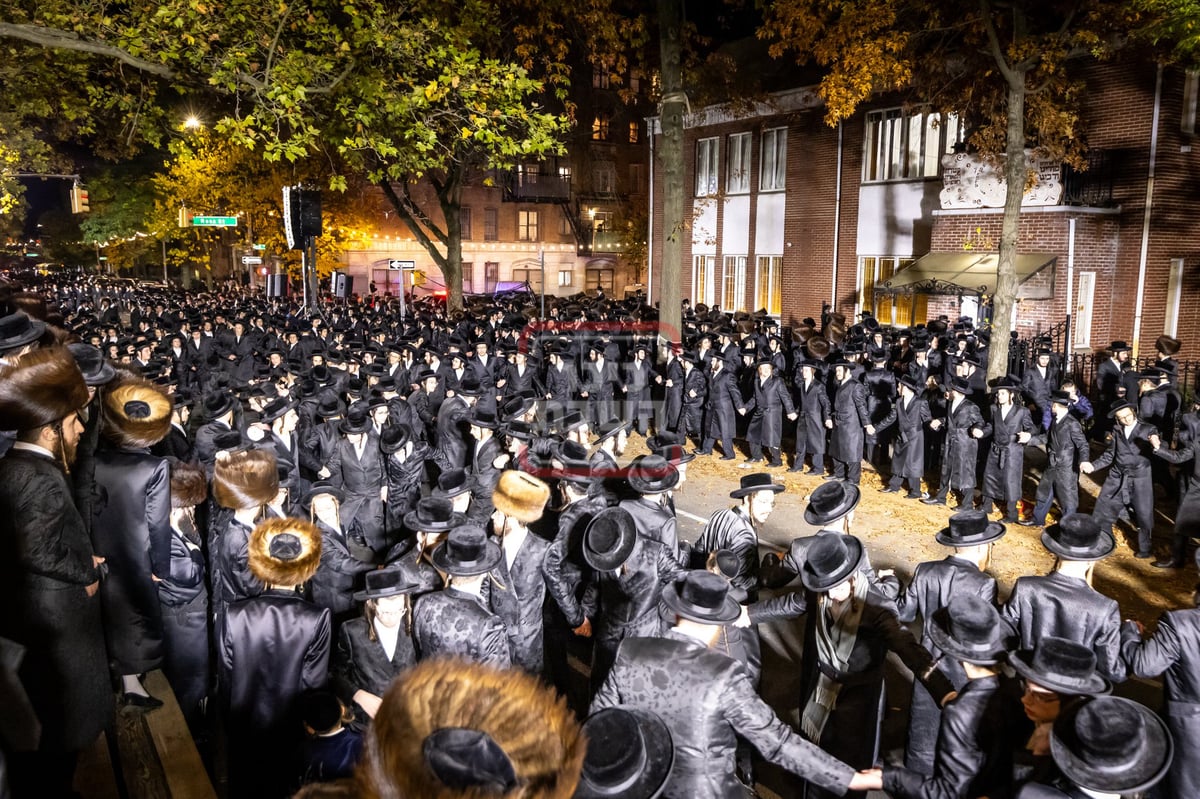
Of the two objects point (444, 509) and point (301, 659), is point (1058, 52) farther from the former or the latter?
point (301, 659)

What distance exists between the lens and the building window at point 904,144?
873 inches

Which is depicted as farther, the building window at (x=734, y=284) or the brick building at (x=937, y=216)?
the building window at (x=734, y=284)

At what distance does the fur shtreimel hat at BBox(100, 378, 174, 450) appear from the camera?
216 inches

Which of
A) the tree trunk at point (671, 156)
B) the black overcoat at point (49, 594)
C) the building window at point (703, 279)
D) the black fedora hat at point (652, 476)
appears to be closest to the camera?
the black overcoat at point (49, 594)

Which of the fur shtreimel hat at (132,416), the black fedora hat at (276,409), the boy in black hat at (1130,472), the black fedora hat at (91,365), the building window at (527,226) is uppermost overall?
the building window at (527,226)

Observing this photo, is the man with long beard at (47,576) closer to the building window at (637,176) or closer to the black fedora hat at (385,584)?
the black fedora hat at (385,584)

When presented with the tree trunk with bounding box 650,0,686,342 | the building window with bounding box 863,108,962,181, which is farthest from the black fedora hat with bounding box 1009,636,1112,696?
the building window with bounding box 863,108,962,181

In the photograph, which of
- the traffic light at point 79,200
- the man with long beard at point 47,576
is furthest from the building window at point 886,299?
the traffic light at point 79,200

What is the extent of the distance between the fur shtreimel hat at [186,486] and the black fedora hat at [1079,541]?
557 centimetres

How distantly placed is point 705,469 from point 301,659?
34.5 feet

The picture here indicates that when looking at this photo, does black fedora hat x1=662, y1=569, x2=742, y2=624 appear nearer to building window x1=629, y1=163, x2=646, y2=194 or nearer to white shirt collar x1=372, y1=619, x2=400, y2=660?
white shirt collar x1=372, y1=619, x2=400, y2=660

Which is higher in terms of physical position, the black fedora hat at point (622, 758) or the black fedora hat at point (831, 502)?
the black fedora hat at point (831, 502)

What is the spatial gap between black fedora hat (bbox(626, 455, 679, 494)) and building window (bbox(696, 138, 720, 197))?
2538cm

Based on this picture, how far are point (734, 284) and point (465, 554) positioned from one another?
26339mm
